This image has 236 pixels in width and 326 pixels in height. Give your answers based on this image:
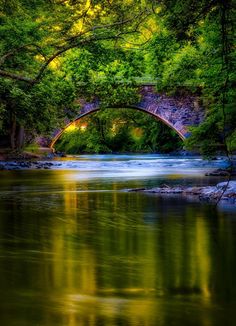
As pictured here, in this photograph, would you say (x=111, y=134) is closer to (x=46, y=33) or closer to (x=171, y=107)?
(x=171, y=107)

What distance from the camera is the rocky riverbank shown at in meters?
15.4

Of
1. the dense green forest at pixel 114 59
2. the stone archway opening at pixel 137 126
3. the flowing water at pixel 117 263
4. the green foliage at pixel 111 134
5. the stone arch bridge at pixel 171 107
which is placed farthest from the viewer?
the green foliage at pixel 111 134

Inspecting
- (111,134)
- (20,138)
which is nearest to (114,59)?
(20,138)

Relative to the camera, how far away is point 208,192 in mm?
16641

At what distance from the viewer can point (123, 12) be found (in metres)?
11.6

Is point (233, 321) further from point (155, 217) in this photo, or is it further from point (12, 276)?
point (155, 217)

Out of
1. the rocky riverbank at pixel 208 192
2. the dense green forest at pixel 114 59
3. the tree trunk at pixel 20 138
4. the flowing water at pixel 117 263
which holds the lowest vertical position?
the flowing water at pixel 117 263

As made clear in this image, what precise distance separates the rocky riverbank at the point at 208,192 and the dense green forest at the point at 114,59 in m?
1.57

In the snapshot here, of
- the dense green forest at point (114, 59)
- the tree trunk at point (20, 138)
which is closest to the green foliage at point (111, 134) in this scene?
the dense green forest at point (114, 59)

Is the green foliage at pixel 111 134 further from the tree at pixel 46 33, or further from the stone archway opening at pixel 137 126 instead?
the tree at pixel 46 33

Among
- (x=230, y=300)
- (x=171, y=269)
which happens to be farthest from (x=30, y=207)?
(x=230, y=300)

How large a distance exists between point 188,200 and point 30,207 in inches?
141

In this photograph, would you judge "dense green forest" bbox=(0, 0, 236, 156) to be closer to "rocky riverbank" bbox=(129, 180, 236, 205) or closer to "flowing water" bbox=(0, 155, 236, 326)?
"rocky riverbank" bbox=(129, 180, 236, 205)

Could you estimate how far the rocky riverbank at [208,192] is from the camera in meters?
15.4
